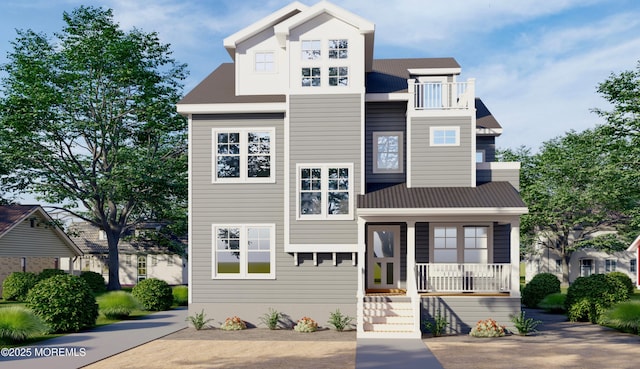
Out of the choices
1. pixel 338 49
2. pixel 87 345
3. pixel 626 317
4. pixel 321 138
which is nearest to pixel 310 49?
pixel 338 49

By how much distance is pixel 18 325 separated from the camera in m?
16.2

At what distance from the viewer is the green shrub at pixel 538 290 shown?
27.8m

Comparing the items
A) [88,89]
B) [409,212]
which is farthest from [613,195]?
[88,89]

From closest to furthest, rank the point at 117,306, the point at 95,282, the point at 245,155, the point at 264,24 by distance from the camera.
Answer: the point at 245,155, the point at 264,24, the point at 117,306, the point at 95,282

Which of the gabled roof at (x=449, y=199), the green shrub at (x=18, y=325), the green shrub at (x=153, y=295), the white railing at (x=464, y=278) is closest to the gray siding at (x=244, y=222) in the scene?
the gabled roof at (x=449, y=199)

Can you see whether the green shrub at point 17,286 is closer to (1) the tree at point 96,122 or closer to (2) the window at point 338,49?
(1) the tree at point 96,122

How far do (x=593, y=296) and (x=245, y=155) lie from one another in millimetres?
13094

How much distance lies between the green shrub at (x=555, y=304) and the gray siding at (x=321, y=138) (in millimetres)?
11148

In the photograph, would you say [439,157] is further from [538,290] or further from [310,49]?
[538,290]

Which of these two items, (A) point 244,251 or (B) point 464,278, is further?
(A) point 244,251

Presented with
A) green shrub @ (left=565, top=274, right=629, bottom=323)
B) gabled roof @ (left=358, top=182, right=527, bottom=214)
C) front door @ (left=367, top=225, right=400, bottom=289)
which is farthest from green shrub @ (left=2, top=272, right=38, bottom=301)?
green shrub @ (left=565, top=274, right=629, bottom=323)

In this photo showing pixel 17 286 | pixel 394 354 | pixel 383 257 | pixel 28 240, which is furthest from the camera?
pixel 28 240

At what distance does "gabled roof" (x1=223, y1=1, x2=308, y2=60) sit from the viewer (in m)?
20.0

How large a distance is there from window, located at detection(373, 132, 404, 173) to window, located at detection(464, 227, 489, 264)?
10.8 feet
